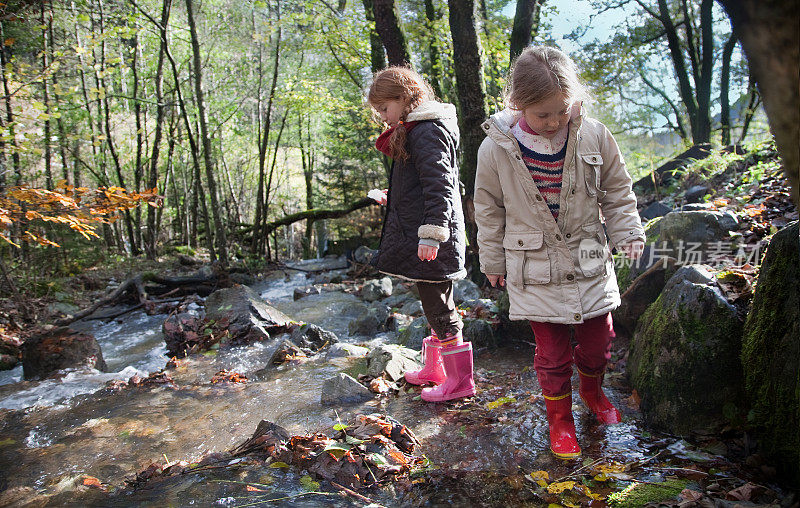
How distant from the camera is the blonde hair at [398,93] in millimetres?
3232

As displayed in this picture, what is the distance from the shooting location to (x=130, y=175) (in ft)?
72.4

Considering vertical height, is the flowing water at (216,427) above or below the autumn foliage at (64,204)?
below

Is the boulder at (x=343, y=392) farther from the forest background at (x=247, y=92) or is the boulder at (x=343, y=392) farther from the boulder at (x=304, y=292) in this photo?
the boulder at (x=304, y=292)

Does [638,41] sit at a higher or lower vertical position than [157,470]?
higher

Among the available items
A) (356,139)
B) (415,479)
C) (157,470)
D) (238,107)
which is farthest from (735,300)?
(238,107)

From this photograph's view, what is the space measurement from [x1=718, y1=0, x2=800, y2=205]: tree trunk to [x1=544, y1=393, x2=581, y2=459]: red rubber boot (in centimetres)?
187

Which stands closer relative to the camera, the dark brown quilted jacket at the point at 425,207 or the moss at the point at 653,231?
the dark brown quilted jacket at the point at 425,207

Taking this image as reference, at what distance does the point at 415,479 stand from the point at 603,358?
1.27 meters

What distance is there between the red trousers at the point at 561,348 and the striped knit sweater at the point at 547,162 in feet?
2.07

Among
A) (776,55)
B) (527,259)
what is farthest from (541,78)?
(776,55)

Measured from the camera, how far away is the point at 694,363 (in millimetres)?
2588

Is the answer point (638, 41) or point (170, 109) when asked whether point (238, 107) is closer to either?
point (170, 109)

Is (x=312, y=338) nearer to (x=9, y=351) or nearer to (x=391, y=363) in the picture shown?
(x=391, y=363)

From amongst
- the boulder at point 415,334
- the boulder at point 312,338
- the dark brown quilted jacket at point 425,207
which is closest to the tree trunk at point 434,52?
the boulder at point 415,334
